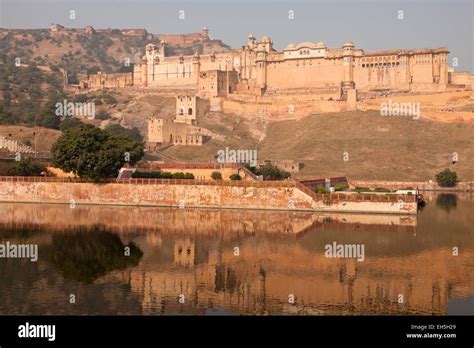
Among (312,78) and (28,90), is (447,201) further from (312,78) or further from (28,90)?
(28,90)

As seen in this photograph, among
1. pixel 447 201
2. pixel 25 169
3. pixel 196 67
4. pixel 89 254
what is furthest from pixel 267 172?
pixel 196 67

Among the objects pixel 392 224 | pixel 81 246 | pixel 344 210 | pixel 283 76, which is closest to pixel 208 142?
pixel 283 76

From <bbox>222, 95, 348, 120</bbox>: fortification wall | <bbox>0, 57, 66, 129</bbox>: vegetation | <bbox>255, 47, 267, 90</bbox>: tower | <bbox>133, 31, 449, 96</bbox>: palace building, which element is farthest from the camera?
<bbox>0, 57, 66, 129</bbox>: vegetation

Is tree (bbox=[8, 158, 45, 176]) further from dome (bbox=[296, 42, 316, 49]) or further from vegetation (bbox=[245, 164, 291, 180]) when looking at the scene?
dome (bbox=[296, 42, 316, 49])

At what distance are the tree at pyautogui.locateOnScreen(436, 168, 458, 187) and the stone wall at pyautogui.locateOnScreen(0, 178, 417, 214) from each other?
2562 cm

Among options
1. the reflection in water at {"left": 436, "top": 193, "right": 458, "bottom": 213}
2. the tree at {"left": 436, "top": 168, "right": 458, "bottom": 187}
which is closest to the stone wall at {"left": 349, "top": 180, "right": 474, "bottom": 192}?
the tree at {"left": 436, "top": 168, "right": 458, "bottom": 187}

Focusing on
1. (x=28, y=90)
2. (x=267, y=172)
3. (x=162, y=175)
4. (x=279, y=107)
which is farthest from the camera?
(x=28, y=90)

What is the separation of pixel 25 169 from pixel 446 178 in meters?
40.4

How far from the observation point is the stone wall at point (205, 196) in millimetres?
44469

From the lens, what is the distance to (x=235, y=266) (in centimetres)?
2788

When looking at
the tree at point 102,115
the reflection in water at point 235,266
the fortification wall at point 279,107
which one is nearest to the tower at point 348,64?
the fortification wall at point 279,107

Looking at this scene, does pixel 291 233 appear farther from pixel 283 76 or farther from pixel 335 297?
pixel 283 76

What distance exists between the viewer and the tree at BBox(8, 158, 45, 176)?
52.0 m
